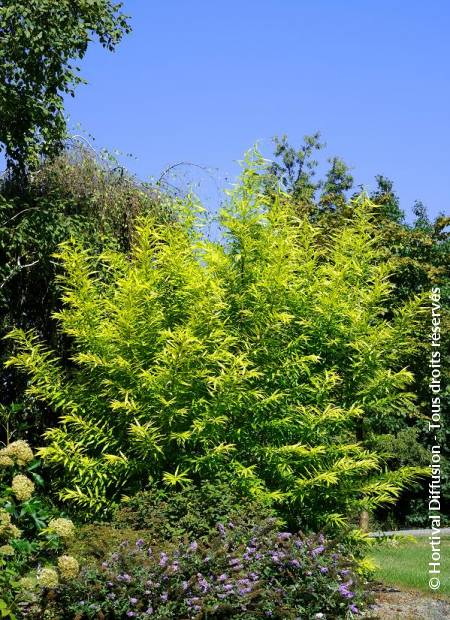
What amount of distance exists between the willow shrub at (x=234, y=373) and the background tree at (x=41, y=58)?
2233 mm

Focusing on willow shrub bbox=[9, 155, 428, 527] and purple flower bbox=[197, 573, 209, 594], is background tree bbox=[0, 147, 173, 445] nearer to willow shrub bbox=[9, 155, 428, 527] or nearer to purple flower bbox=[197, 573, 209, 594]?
willow shrub bbox=[9, 155, 428, 527]

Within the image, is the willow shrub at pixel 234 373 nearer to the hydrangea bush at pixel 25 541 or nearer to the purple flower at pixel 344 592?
the hydrangea bush at pixel 25 541

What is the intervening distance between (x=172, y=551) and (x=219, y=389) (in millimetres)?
2249

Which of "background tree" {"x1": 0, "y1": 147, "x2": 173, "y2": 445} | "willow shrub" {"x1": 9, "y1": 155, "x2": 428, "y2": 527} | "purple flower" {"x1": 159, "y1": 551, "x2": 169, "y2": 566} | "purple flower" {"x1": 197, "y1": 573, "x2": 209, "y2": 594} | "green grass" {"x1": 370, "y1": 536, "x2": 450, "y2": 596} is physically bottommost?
"green grass" {"x1": 370, "y1": 536, "x2": 450, "y2": 596}

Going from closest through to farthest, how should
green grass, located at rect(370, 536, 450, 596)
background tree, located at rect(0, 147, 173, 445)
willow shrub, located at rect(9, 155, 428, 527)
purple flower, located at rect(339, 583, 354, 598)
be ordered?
purple flower, located at rect(339, 583, 354, 598) → willow shrub, located at rect(9, 155, 428, 527) → green grass, located at rect(370, 536, 450, 596) → background tree, located at rect(0, 147, 173, 445)

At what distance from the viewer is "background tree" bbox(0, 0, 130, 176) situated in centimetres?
914

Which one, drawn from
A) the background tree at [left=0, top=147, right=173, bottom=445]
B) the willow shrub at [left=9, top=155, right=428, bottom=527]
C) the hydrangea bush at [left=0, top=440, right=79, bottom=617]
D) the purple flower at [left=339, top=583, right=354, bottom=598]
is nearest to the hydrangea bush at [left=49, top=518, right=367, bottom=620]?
the purple flower at [left=339, top=583, right=354, bottom=598]

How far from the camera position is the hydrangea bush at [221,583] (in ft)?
16.7

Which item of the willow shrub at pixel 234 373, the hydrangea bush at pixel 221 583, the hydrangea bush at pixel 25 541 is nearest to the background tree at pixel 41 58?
the willow shrub at pixel 234 373

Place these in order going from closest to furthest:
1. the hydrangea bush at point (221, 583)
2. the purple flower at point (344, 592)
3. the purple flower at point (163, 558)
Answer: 1. the hydrangea bush at point (221, 583)
2. the purple flower at point (163, 558)
3. the purple flower at point (344, 592)

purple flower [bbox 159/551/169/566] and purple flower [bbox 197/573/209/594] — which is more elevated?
purple flower [bbox 159/551/169/566]

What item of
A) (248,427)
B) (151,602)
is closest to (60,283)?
(248,427)

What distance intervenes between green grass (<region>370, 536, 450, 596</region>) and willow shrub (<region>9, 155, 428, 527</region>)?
858 mm

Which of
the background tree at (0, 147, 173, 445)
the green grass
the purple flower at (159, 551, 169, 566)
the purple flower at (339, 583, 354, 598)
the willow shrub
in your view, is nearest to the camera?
the purple flower at (159, 551, 169, 566)
